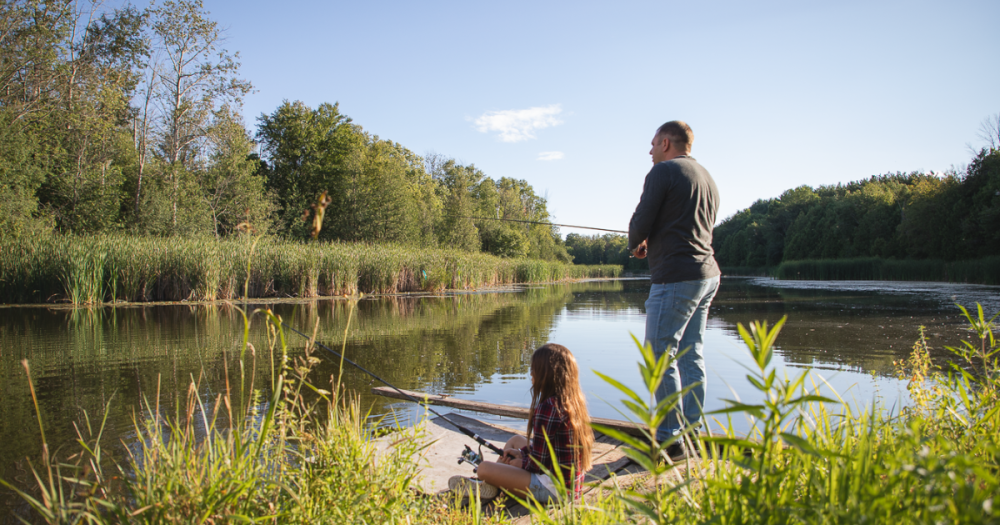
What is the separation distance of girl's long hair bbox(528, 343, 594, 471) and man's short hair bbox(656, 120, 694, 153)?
1537 mm

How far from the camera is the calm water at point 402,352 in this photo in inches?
193

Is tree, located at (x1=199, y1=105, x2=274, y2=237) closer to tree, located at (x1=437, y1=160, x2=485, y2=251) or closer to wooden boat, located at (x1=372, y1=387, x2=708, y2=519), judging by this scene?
tree, located at (x1=437, y1=160, x2=485, y2=251)

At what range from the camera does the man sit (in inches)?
126

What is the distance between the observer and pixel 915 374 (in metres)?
2.74

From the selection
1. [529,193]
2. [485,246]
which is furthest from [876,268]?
[529,193]

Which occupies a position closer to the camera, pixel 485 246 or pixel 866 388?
pixel 866 388

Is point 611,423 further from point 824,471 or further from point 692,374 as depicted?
point 824,471

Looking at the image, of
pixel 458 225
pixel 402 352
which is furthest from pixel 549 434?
pixel 458 225

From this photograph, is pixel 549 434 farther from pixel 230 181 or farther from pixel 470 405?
pixel 230 181

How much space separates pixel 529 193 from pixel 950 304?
2469 inches

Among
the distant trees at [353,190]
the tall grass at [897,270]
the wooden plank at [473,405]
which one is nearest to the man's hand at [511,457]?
the wooden plank at [473,405]

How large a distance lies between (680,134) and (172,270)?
1537cm

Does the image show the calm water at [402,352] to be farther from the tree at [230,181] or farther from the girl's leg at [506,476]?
the tree at [230,181]

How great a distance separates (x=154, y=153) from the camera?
28047 millimetres
